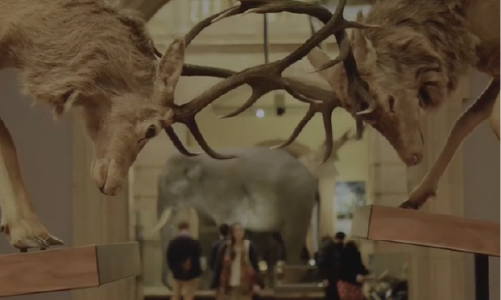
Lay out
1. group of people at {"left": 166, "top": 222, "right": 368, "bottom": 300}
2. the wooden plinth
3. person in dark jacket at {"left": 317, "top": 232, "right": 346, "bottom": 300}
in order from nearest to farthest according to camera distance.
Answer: the wooden plinth → person in dark jacket at {"left": 317, "top": 232, "right": 346, "bottom": 300} → group of people at {"left": 166, "top": 222, "right": 368, "bottom": 300}

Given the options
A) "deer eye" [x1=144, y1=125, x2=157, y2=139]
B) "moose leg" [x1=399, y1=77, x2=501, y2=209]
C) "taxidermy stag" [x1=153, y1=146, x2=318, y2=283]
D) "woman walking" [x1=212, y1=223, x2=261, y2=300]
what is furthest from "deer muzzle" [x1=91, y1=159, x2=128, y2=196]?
"taxidermy stag" [x1=153, y1=146, x2=318, y2=283]

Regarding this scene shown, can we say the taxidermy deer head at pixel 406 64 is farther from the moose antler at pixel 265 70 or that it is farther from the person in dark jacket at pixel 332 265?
the person in dark jacket at pixel 332 265

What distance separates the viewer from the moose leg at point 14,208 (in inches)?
99.8

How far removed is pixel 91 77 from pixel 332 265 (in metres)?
3.46

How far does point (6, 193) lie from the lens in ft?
8.44

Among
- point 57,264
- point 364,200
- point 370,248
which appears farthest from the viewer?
point 364,200

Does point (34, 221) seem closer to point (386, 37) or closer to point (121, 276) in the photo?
point (121, 276)

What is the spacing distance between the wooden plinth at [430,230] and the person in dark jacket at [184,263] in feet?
12.5

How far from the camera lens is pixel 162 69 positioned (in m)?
2.52

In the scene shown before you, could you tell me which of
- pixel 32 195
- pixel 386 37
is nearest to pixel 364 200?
pixel 32 195

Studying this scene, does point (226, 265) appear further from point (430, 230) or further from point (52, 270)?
point (52, 270)

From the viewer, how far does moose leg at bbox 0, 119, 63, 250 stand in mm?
2535

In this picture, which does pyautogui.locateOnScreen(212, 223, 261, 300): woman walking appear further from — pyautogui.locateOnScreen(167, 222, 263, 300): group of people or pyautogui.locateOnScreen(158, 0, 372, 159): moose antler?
pyautogui.locateOnScreen(158, 0, 372, 159): moose antler

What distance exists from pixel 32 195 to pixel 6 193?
2.32 m
